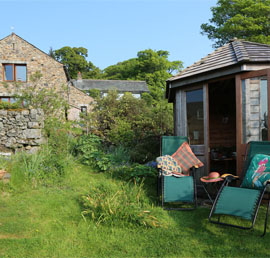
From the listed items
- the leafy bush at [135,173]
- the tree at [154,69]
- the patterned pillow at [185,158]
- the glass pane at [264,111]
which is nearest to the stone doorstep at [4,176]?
the leafy bush at [135,173]

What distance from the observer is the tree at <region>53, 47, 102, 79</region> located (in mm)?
40938

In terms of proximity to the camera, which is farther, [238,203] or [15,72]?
[15,72]

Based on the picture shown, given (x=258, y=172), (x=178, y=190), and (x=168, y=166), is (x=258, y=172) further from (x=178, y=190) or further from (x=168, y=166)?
(x=168, y=166)

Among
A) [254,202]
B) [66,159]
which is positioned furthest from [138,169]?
[254,202]

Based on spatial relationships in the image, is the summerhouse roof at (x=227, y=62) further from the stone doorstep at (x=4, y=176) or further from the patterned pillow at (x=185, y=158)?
the stone doorstep at (x=4, y=176)

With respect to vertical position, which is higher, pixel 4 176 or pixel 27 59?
pixel 27 59

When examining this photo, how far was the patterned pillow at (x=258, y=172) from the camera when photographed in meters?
4.11

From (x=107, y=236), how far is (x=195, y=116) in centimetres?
375

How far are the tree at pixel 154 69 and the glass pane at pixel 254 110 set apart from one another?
29337mm

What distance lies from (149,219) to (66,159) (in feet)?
11.6

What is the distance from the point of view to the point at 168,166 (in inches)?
215

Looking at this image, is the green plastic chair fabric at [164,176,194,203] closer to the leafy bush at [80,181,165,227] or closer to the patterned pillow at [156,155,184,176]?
the patterned pillow at [156,155,184,176]

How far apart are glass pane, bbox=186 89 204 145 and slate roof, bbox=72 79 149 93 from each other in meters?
27.5

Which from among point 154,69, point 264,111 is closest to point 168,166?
point 264,111
